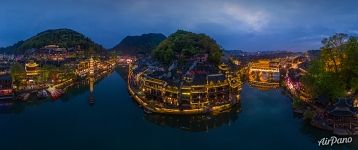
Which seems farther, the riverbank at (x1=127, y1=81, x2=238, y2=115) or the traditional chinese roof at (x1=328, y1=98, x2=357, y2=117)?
the riverbank at (x1=127, y1=81, x2=238, y2=115)

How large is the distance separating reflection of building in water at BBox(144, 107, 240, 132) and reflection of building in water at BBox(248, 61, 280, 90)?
17.0m

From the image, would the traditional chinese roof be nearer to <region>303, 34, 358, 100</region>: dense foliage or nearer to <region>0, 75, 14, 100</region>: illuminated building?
<region>303, 34, 358, 100</region>: dense foliage

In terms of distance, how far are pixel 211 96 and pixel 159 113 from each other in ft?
20.0

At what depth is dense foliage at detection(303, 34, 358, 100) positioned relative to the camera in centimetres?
2856

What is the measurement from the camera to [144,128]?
26312 millimetres

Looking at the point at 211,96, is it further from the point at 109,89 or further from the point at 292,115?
the point at 109,89

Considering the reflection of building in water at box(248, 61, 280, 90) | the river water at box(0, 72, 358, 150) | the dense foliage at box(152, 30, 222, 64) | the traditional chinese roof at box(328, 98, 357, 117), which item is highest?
the dense foliage at box(152, 30, 222, 64)

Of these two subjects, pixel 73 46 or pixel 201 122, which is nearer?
pixel 201 122

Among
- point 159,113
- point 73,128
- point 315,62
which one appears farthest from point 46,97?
point 315,62

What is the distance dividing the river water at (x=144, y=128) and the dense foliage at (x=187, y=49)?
20.8 m

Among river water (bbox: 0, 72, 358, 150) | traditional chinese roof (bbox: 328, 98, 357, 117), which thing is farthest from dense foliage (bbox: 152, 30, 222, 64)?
traditional chinese roof (bbox: 328, 98, 357, 117)

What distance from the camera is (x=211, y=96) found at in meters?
33.0

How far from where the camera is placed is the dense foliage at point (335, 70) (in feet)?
93.7

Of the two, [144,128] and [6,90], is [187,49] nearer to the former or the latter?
[6,90]
